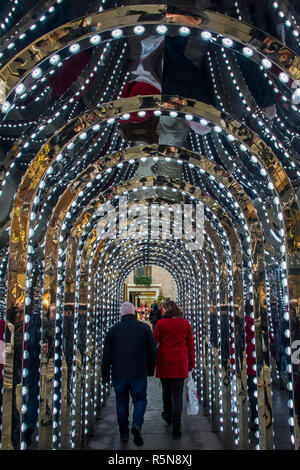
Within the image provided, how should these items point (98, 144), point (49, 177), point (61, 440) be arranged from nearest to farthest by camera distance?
point (49, 177), point (98, 144), point (61, 440)

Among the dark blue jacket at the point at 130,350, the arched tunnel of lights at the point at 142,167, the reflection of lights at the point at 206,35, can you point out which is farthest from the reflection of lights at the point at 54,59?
the dark blue jacket at the point at 130,350

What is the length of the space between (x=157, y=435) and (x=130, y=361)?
1.89m

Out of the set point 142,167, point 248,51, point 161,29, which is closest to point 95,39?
point 161,29

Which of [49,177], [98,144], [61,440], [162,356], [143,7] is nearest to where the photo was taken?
[143,7]

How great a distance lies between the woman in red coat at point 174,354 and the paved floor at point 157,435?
308mm

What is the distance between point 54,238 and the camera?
18.0ft

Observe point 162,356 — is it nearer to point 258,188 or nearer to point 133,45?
point 258,188

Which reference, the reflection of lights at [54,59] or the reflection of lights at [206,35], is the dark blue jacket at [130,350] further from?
the reflection of lights at [206,35]

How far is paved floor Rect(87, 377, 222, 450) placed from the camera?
6766mm

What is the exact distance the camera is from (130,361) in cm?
628

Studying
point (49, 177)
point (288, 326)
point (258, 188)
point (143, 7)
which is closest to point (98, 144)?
point (49, 177)

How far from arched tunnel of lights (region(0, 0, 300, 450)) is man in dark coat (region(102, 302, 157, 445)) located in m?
0.56

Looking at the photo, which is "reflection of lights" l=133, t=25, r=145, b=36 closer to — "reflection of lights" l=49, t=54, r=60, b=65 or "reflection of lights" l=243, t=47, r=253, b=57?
"reflection of lights" l=49, t=54, r=60, b=65

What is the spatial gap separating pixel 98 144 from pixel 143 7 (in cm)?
226
